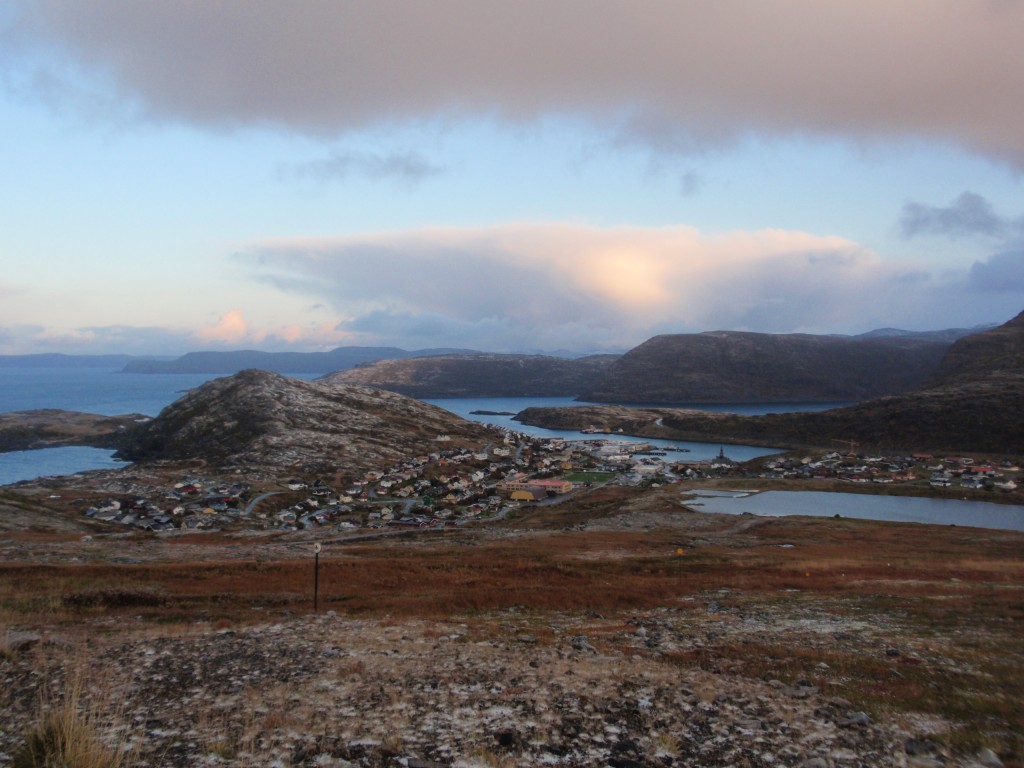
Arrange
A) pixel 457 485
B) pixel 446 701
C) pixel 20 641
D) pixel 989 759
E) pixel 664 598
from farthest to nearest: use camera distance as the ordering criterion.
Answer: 1. pixel 457 485
2. pixel 664 598
3. pixel 20 641
4. pixel 446 701
5. pixel 989 759

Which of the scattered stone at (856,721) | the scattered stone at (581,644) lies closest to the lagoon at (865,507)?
the scattered stone at (581,644)

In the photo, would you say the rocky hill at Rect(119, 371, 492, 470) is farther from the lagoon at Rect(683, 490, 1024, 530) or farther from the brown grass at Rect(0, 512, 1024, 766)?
the brown grass at Rect(0, 512, 1024, 766)

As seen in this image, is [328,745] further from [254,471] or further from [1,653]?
[254,471]

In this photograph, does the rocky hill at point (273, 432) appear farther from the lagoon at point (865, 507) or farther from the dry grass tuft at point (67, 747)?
the dry grass tuft at point (67, 747)

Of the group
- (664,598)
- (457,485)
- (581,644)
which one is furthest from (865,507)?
(581,644)

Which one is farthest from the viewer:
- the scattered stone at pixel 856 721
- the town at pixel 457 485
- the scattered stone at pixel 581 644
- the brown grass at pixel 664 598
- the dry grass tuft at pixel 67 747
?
the town at pixel 457 485

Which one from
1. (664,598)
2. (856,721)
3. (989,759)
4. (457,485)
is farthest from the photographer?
(457,485)

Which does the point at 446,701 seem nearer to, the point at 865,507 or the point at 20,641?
the point at 20,641
